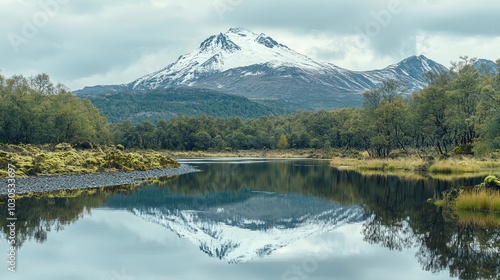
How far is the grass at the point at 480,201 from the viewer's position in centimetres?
2228

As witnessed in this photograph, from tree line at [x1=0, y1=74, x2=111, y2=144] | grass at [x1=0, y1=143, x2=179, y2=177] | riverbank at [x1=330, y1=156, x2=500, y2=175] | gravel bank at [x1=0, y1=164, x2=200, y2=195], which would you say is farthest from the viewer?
tree line at [x1=0, y1=74, x2=111, y2=144]

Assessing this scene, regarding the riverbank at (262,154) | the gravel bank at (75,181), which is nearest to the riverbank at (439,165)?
the gravel bank at (75,181)

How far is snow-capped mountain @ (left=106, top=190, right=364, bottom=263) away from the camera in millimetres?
18422

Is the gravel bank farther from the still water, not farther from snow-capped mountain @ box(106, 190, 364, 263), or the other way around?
snow-capped mountain @ box(106, 190, 364, 263)

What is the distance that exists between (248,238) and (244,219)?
505cm

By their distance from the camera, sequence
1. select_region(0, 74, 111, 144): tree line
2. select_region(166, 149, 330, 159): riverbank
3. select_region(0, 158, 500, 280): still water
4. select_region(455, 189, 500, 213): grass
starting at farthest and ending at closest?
1. select_region(166, 149, 330, 159): riverbank
2. select_region(0, 74, 111, 144): tree line
3. select_region(455, 189, 500, 213): grass
4. select_region(0, 158, 500, 280): still water

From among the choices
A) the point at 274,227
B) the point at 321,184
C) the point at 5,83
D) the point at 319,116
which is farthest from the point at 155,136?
the point at 274,227

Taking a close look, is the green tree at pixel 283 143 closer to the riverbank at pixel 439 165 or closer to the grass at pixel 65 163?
the riverbank at pixel 439 165

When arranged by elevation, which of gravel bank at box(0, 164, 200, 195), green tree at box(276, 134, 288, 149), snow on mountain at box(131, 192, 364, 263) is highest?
green tree at box(276, 134, 288, 149)

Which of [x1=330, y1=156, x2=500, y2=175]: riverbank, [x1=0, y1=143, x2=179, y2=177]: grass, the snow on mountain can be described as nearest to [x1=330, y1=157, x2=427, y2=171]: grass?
[x1=330, y1=156, x2=500, y2=175]: riverbank

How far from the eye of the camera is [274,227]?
74.8 ft

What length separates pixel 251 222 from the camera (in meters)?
24.4

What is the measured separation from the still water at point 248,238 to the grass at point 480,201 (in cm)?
125

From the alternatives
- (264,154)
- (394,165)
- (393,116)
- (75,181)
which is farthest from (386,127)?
(264,154)
